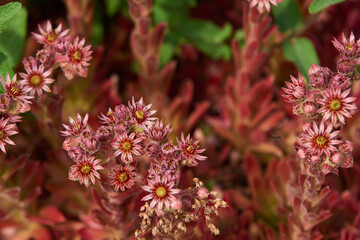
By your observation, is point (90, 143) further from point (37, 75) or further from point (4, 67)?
point (4, 67)

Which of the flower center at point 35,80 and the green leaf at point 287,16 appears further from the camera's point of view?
the green leaf at point 287,16

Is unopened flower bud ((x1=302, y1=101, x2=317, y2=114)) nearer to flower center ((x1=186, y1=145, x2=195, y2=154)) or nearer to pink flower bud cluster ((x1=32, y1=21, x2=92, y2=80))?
flower center ((x1=186, y1=145, x2=195, y2=154))

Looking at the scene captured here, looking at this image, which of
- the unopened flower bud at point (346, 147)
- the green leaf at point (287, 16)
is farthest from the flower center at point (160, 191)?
the green leaf at point (287, 16)

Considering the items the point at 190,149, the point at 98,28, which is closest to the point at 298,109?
the point at 190,149

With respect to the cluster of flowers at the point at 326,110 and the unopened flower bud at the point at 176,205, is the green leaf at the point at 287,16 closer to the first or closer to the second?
the cluster of flowers at the point at 326,110

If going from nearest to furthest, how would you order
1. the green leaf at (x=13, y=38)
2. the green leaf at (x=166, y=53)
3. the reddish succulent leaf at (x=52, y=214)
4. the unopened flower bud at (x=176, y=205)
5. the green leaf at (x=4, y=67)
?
the unopened flower bud at (x=176, y=205)
the green leaf at (x=4, y=67)
the green leaf at (x=13, y=38)
the reddish succulent leaf at (x=52, y=214)
the green leaf at (x=166, y=53)

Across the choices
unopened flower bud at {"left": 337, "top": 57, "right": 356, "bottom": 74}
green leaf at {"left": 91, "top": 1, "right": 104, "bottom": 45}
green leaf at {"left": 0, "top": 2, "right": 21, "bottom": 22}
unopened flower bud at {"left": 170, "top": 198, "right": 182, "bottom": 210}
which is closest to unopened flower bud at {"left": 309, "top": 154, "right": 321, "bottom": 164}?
unopened flower bud at {"left": 337, "top": 57, "right": 356, "bottom": 74}
